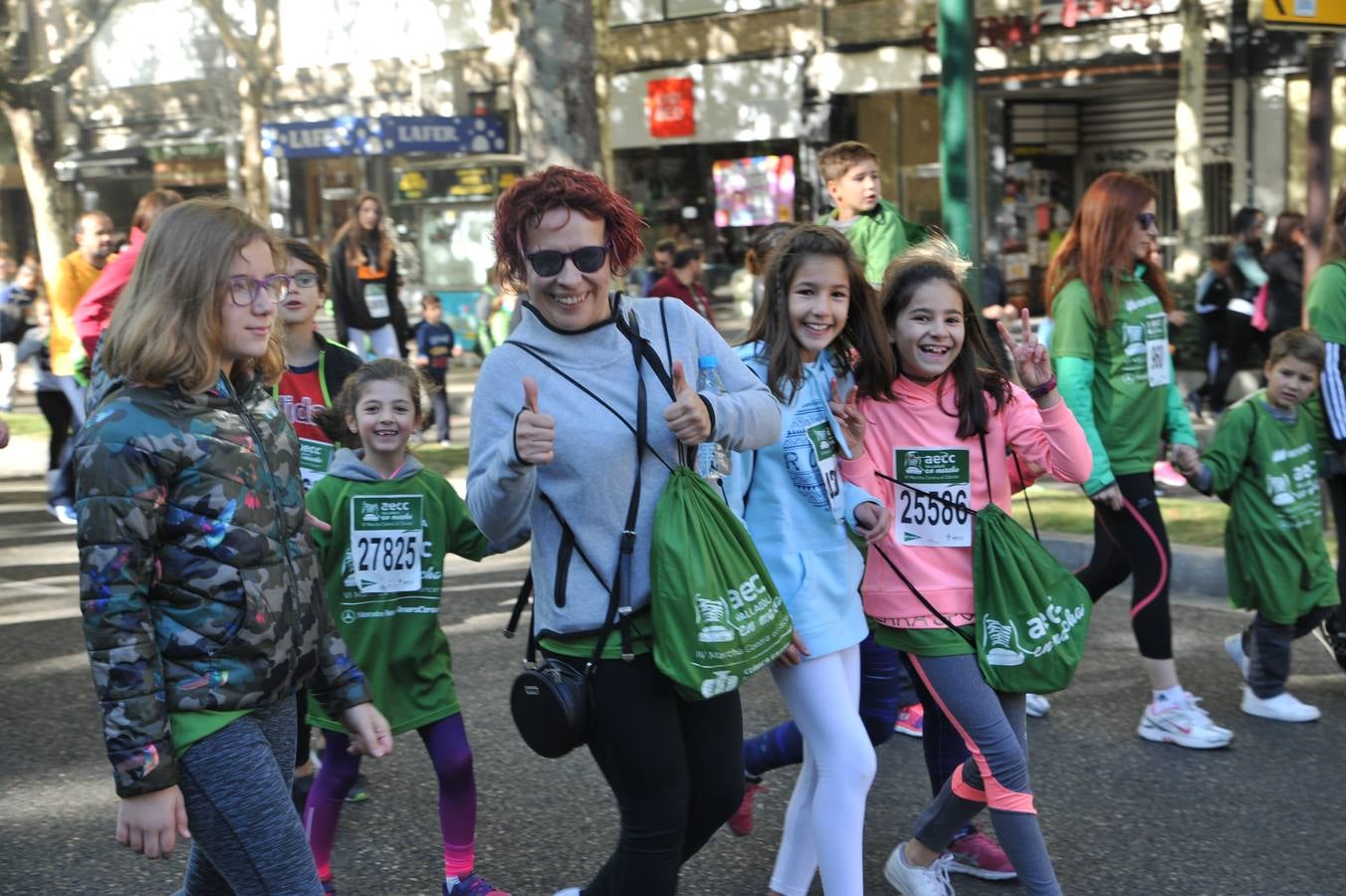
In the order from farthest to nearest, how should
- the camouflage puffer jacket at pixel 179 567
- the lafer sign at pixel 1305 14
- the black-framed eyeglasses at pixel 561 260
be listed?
the lafer sign at pixel 1305 14 → the black-framed eyeglasses at pixel 561 260 → the camouflage puffer jacket at pixel 179 567

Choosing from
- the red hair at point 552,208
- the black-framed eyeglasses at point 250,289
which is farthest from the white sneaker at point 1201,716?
the black-framed eyeglasses at point 250,289

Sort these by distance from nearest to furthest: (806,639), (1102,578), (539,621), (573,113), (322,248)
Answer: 1. (539,621)
2. (806,639)
3. (1102,578)
4. (573,113)
5. (322,248)

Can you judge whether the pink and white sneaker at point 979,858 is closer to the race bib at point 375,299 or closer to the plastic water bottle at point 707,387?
the plastic water bottle at point 707,387

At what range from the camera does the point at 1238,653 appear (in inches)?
237

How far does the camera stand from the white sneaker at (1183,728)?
5422 millimetres

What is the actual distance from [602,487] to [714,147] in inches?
934

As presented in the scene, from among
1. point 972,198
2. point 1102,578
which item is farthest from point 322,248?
point 1102,578

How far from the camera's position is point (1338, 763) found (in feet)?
17.3

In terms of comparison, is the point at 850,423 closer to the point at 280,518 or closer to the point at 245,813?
the point at 280,518

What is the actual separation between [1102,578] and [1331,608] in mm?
935

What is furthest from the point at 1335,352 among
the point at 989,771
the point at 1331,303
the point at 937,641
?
the point at 989,771

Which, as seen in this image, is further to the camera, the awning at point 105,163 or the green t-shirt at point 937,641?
the awning at point 105,163

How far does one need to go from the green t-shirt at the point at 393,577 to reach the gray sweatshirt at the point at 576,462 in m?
1.04

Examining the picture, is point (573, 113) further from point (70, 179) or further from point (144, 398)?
point (70, 179)
